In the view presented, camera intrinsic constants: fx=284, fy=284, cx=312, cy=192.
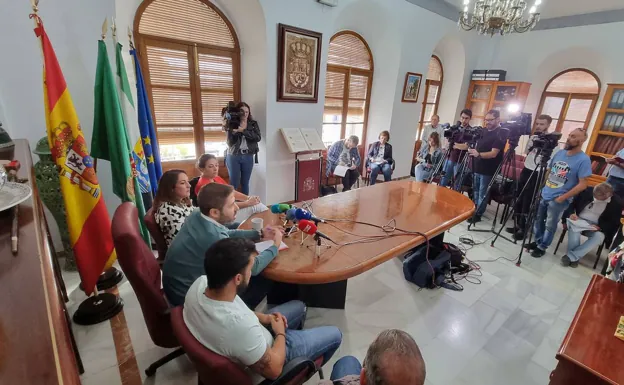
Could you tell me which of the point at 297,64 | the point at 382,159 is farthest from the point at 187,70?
the point at 382,159

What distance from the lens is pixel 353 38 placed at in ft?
15.2

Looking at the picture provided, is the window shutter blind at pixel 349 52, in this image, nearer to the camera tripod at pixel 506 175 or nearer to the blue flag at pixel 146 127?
the camera tripod at pixel 506 175

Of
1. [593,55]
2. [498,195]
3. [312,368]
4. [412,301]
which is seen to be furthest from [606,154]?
[312,368]

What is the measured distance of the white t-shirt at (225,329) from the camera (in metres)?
0.97

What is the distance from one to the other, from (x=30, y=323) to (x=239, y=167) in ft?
10.0

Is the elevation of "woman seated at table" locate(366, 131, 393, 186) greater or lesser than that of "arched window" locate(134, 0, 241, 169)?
lesser

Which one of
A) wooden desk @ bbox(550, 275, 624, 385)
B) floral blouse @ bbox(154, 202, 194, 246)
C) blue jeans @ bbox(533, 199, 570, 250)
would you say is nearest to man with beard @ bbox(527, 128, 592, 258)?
blue jeans @ bbox(533, 199, 570, 250)

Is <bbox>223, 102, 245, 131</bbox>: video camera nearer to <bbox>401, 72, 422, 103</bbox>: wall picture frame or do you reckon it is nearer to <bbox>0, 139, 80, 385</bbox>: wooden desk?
<bbox>0, 139, 80, 385</bbox>: wooden desk

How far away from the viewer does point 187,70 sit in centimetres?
332

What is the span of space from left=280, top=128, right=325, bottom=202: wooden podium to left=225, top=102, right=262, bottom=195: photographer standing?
444mm

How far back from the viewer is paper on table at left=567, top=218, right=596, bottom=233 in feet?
9.06

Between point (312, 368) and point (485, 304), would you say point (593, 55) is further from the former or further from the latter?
point (312, 368)

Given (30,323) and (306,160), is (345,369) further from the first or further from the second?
(306,160)

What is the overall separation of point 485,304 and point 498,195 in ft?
6.20
